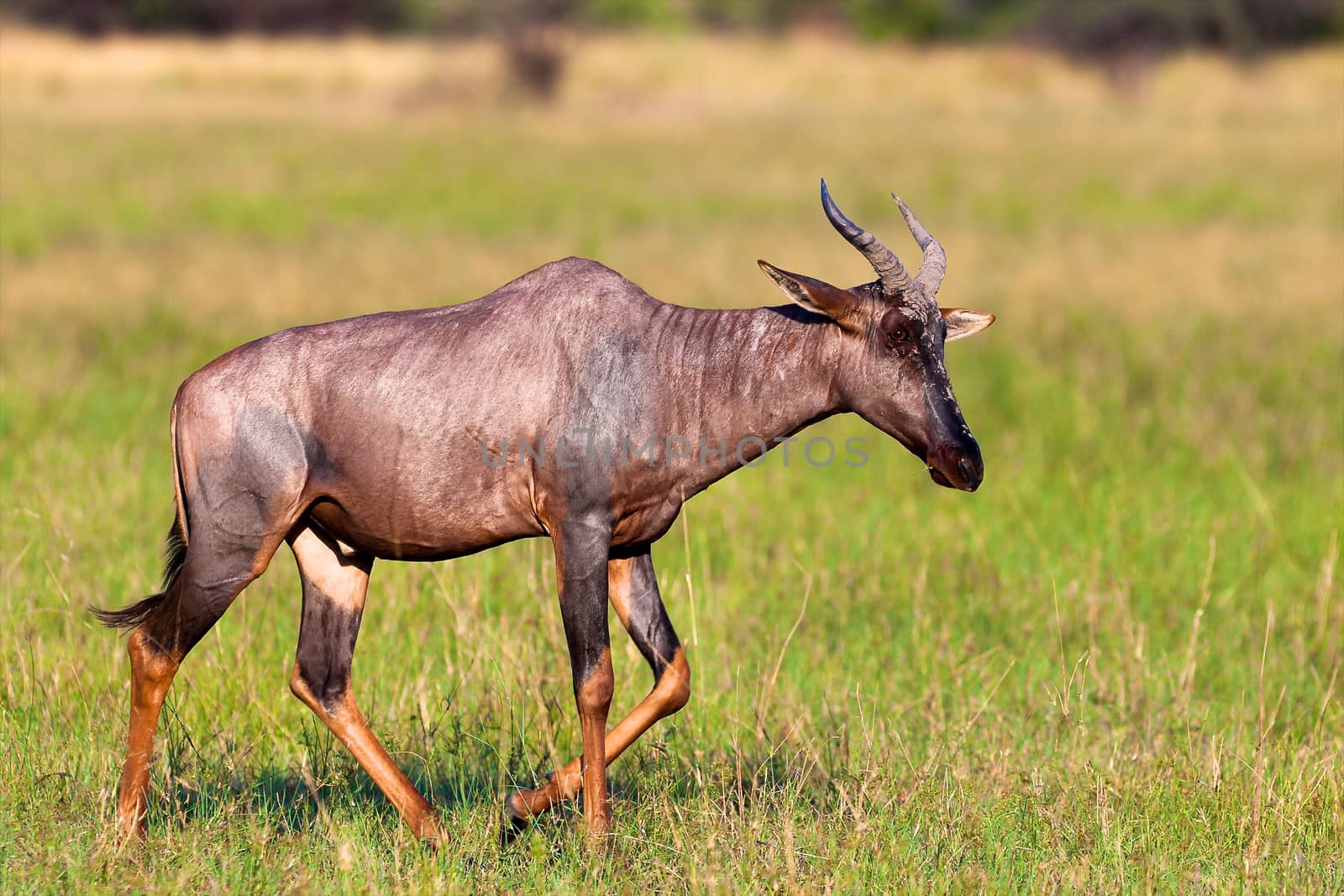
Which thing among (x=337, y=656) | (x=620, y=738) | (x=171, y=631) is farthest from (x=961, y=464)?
(x=171, y=631)

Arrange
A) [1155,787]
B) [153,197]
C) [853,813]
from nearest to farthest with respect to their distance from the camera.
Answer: [853,813] < [1155,787] < [153,197]

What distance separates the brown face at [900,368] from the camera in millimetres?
4391

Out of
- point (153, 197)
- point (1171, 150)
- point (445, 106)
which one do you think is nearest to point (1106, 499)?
point (153, 197)

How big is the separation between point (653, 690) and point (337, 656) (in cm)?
96

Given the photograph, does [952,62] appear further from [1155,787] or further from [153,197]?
[1155,787]

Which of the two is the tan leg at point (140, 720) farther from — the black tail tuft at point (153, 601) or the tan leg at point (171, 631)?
the black tail tuft at point (153, 601)

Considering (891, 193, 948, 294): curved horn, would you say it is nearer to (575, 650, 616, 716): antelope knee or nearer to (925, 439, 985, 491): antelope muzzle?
(925, 439, 985, 491): antelope muzzle

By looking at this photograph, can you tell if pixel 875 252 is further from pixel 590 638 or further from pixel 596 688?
pixel 596 688

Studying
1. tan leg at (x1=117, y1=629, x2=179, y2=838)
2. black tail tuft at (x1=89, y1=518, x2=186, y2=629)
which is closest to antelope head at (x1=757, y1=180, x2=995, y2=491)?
black tail tuft at (x1=89, y1=518, x2=186, y2=629)

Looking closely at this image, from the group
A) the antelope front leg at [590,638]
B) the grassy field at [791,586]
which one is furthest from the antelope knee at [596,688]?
the grassy field at [791,586]

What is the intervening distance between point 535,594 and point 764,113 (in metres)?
31.6

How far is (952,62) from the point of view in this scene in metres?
50.2

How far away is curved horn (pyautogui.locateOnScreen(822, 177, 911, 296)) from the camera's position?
14.1 ft

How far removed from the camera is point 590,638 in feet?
14.9
